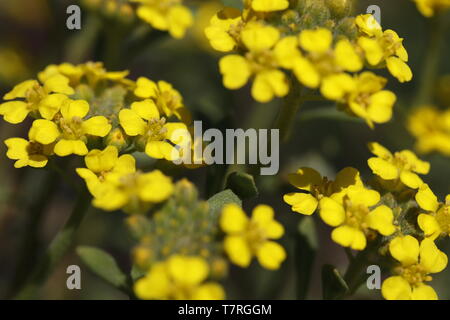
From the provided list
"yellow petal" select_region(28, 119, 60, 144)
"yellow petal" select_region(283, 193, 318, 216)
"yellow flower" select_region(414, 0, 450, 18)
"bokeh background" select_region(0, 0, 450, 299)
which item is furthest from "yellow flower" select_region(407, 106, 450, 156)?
"yellow petal" select_region(28, 119, 60, 144)

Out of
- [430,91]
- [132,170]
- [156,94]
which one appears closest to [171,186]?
[132,170]

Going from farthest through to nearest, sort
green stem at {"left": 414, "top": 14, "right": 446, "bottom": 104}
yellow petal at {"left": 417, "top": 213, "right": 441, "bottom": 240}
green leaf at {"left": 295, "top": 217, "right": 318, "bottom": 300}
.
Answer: green stem at {"left": 414, "top": 14, "right": 446, "bottom": 104}, green leaf at {"left": 295, "top": 217, "right": 318, "bottom": 300}, yellow petal at {"left": 417, "top": 213, "right": 441, "bottom": 240}

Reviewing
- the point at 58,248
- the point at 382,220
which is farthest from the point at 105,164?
the point at 382,220

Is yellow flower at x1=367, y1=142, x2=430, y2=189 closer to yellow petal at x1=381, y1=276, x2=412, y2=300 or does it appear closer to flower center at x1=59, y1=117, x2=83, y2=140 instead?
yellow petal at x1=381, y1=276, x2=412, y2=300

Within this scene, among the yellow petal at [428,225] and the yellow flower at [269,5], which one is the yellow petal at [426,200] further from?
the yellow flower at [269,5]

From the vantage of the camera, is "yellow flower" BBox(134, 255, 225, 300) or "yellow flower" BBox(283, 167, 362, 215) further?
"yellow flower" BBox(283, 167, 362, 215)

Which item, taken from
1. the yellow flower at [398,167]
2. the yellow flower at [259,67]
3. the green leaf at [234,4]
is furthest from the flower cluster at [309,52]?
the yellow flower at [398,167]
